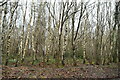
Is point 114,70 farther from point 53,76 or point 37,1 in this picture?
point 37,1

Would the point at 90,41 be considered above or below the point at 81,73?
above

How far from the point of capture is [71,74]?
14.5 metres

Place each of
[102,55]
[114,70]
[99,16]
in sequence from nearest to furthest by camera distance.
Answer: [114,70]
[102,55]
[99,16]

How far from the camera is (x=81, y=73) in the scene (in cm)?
1510

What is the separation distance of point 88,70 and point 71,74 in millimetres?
2549

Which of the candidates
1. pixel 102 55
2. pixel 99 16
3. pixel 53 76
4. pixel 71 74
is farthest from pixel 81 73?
pixel 99 16

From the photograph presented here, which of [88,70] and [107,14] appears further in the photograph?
[107,14]

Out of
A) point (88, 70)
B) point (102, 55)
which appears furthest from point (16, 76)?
point (102, 55)

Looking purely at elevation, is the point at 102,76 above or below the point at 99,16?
below

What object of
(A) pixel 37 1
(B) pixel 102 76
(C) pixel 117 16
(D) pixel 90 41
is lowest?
(B) pixel 102 76

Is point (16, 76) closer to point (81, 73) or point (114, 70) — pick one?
point (81, 73)

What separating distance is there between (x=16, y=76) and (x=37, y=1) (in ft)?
47.7

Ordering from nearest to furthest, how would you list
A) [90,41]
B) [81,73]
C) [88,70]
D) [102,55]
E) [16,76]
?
1. [16,76]
2. [81,73]
3. [88,70]
4. [102,55]
5. [90,41]

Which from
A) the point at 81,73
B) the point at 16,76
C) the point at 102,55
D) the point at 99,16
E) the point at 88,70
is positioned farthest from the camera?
the point at 99,16
